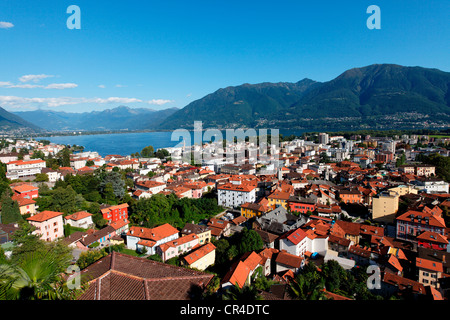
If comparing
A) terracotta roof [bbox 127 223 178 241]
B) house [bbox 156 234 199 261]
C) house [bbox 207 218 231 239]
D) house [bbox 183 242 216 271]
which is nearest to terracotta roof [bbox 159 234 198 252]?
house [bbox 156 234 199 261]

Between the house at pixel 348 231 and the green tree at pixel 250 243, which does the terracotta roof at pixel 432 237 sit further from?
the green tree at pixel 250 243

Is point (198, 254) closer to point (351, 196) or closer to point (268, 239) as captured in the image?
point (268, 239)

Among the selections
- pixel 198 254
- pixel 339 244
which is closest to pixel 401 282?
pixel 339 244

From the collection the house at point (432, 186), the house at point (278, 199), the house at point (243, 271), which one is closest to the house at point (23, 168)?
the house at point (278, 199)

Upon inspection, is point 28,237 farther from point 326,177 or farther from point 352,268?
point 326,177
